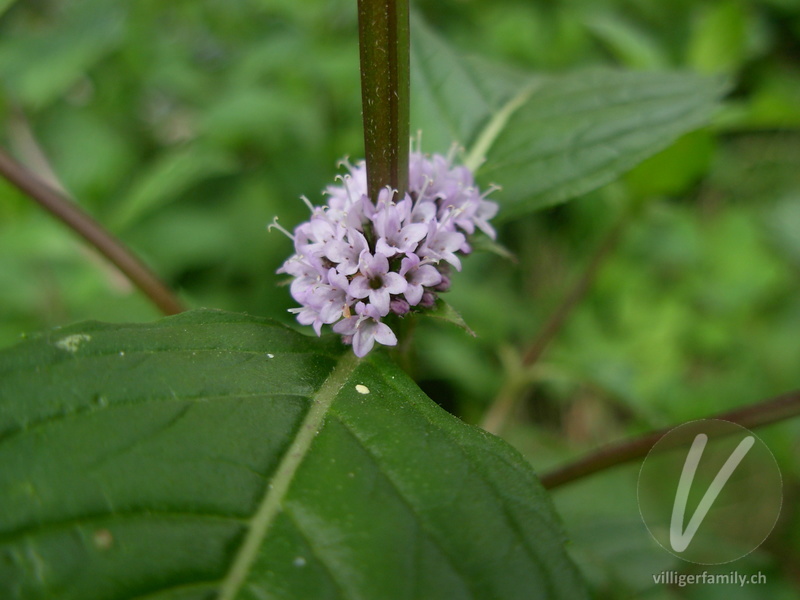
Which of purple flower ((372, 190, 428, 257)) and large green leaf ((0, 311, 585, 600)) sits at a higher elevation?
purple flower ((372, 190, 428, 257))

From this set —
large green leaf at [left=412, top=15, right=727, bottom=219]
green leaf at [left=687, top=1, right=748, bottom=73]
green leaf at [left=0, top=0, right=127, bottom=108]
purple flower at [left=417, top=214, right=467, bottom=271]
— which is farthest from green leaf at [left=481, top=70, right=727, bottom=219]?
green leaf at [left=0, top=0, right=127, bottom=108]

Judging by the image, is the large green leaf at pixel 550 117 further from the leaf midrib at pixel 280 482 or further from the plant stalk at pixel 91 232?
the plant stalk at pixel 91 232

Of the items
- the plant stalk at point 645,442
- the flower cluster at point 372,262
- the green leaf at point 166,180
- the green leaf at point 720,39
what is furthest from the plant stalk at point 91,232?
the green leaf at point 720,39

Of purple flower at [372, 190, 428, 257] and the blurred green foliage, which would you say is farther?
the blurred green foliage

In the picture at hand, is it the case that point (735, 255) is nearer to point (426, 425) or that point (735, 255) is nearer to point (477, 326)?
point (477, 326)

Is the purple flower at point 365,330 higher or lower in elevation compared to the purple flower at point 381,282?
lower

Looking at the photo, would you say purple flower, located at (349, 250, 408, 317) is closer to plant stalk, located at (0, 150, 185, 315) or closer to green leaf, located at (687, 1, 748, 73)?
plant stalk, located at (0, 150, 185, 315)

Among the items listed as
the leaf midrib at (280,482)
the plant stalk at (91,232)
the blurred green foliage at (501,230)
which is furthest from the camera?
the blurred green foliage at (501,230)
